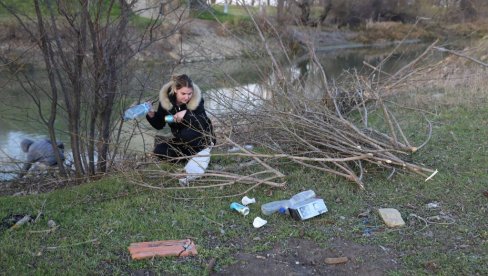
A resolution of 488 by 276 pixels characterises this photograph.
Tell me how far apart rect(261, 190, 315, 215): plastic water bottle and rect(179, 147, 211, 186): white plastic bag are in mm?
718

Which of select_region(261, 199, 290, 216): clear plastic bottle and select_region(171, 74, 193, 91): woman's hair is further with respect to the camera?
select_region(171, 74, 193, 91): woman's hair

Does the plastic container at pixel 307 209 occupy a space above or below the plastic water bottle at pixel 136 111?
below

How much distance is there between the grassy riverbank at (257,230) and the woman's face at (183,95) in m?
1.01

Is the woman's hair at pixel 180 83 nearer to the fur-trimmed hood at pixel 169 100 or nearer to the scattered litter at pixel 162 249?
the fur-trimmed hood at pixel 169 100

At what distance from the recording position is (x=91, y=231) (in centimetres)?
355

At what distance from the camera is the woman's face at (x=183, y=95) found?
489cm

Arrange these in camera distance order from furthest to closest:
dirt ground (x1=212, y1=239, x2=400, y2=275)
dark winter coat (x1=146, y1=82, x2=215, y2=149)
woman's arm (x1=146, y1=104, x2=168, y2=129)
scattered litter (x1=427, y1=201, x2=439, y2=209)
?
1. woman's arm (x1=146, y1=104, x2=168, y2=129)
2. dark winter coat (x1=146, y1=82, x2=215, y2=149)
3. scattered litter (x1=427, y1=201, x2=439, y2=209)
4. dirt ground (x1=212, y1=239, x2=400, y2=275)

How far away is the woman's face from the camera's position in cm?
489

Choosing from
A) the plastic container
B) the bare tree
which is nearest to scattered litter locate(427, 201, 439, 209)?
the plastic container

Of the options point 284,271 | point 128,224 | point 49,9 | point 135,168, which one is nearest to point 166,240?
point 128,224

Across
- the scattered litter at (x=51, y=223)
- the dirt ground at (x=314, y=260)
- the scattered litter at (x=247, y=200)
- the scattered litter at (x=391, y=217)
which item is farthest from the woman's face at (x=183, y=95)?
the scattered litter at (x=391, y=217)

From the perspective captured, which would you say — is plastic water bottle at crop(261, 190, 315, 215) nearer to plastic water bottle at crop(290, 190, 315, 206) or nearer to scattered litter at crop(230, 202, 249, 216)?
plastic water bottle at crop(290, 190, 315, 206)

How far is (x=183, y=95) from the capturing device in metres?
4.93

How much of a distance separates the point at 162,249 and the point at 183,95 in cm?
203
